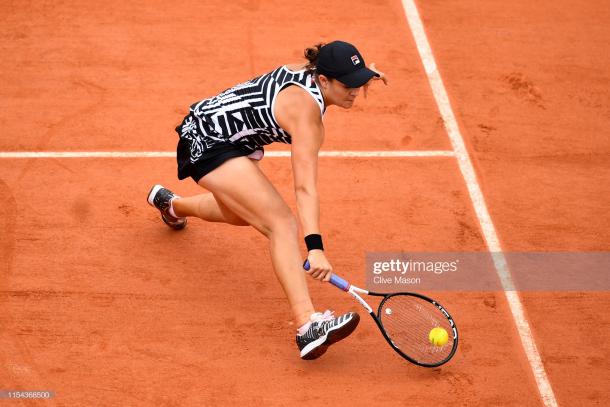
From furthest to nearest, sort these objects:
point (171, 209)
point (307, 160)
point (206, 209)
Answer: point (171, 209) < point (206, 209) < point (307, 160)

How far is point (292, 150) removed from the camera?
528 cm

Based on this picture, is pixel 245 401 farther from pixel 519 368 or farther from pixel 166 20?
pixel 166 20

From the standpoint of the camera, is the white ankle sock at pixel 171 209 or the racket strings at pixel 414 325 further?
the white ankle sock at pixel 171 209

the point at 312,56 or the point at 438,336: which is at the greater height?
the point at 312,56

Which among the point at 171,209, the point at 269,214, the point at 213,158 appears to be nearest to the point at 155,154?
the point at 171,209

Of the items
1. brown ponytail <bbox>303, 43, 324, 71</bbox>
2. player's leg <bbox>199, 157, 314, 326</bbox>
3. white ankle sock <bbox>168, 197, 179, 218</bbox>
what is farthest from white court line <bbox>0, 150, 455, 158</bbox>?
brown ponytail <bbox>303, 43, 324, 71</bbox>

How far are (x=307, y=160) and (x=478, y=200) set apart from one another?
2.24 metres

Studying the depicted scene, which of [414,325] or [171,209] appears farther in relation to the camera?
[171,209]

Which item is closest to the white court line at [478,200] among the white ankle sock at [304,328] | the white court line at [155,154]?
the white court line at [155,154]

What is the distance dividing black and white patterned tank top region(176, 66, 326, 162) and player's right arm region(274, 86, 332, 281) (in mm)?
107

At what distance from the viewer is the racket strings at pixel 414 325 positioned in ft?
18.5

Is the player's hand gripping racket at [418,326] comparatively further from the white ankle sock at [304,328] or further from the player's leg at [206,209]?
the player's leg at [206,209]

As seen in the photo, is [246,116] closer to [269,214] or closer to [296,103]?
[296,103]

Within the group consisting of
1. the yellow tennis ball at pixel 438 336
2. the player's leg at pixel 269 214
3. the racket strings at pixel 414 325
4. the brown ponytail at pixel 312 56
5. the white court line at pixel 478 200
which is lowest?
the white court line at pixel 478 200
